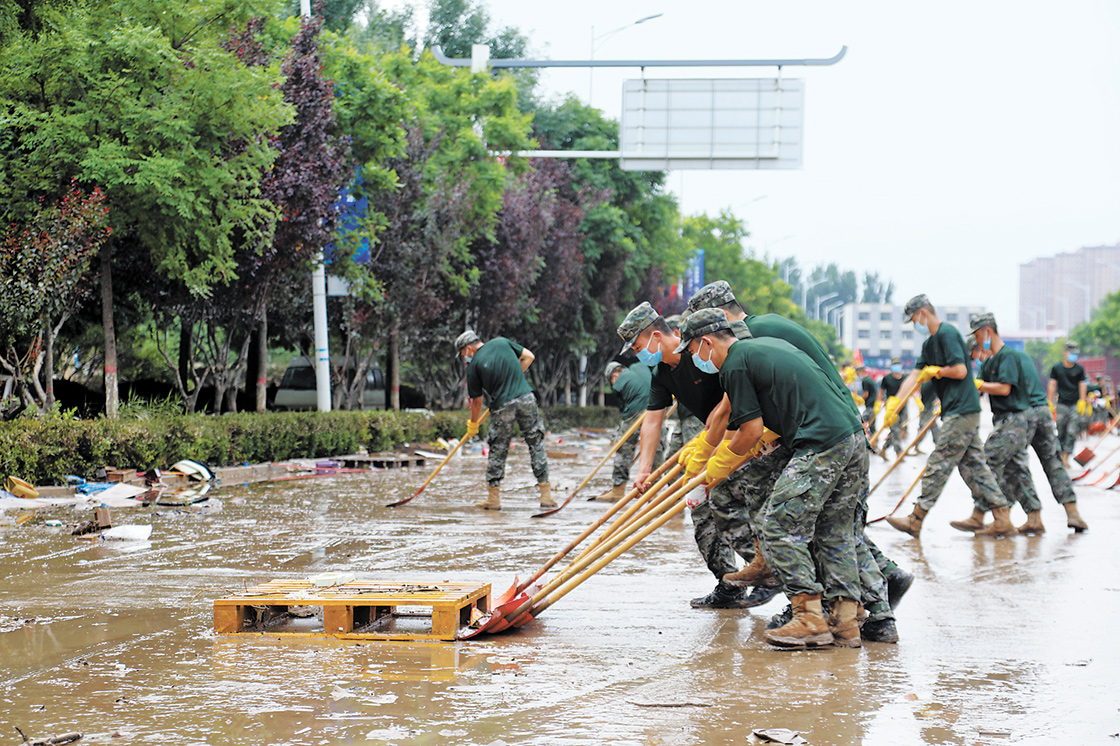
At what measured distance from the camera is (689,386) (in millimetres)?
6223

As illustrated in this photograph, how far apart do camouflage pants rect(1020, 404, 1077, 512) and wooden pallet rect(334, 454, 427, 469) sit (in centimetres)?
970

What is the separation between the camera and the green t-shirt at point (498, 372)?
37.1ft

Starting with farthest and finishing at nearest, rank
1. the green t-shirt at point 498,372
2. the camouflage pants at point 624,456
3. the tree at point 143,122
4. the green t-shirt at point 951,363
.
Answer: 1. the tree at point 143,122
2. the camouflage pants at point 624,456
3. the green t-shirt at point 498,372
4. the green t-shirt at point 951,363

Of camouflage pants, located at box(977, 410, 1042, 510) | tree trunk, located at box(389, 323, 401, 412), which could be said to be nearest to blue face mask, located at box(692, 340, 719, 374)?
camouflage pants, located at box(977, 410, 1042, 510)

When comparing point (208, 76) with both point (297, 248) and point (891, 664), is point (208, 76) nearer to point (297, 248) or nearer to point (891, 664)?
point (297, 248)

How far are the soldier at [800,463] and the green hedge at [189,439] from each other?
26.2 feet

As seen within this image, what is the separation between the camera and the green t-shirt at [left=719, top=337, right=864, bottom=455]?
17.2ft

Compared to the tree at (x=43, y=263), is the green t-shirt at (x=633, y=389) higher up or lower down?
lower down

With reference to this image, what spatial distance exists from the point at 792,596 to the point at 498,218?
62.1ft

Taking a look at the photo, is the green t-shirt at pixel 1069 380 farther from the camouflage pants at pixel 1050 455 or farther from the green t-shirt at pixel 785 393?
the green t-shirt at pixel 785 393

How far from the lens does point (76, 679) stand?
4.48 meters

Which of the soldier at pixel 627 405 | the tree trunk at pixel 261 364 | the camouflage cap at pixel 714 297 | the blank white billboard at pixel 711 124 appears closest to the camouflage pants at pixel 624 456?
the soldier at pixel 627 405

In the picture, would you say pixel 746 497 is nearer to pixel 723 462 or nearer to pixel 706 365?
pixel 723 462

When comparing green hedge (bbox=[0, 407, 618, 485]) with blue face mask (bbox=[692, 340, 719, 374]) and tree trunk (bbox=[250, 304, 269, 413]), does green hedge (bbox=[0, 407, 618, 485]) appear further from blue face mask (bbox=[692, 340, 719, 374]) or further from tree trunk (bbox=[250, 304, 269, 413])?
blue face mask (bbox=[692, 340, 719, 374])
